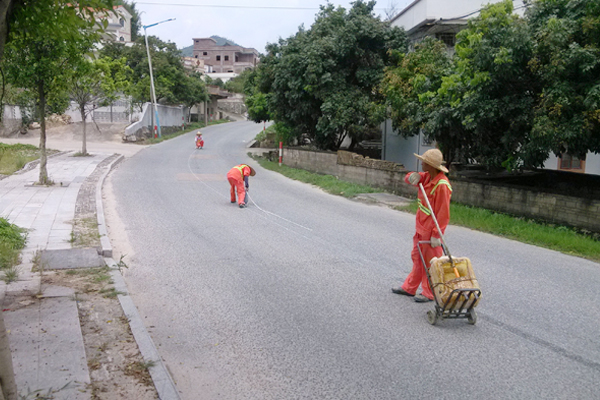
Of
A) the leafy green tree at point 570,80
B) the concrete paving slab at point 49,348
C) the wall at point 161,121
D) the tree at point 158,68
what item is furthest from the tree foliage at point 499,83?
the tree at point 158,68

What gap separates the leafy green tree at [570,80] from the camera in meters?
10.2

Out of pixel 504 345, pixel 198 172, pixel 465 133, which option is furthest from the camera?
pixel 198 172

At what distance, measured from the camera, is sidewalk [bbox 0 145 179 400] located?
166 inches

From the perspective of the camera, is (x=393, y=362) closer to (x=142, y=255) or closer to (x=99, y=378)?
(x=99, y=378)

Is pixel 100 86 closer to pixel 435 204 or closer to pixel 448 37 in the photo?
pixel 448 37

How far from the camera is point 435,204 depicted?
20.0 ft

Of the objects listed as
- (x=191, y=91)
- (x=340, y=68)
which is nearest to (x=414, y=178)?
(x=340, y=68)

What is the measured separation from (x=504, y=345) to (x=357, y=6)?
65.2ft

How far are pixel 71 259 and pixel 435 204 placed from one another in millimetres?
5220

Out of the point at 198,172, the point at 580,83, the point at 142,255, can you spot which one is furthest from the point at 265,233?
the point at 198,172

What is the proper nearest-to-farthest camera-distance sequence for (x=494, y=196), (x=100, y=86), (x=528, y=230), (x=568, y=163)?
(x=528, y=230), (x=494, y=196), (x=568, y=163), (x=100, y=86)

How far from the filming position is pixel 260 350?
5043mm

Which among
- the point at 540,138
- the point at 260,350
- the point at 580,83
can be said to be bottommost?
the point at 260,350

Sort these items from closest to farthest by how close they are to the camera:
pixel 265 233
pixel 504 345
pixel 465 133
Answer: pixel 504 345 → pixel 265 233 → pixel 465 133
